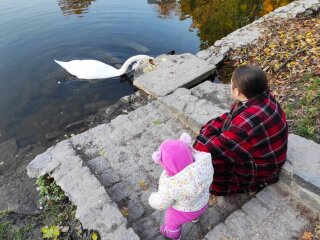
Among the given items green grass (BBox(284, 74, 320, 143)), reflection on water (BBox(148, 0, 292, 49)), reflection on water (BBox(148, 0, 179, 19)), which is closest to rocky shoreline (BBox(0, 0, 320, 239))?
green grass (BBox(284, 74, 320, 143))

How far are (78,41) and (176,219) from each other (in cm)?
721

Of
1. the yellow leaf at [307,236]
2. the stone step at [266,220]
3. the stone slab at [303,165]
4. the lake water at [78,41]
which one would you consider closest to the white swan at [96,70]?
the lake water at [78,41]

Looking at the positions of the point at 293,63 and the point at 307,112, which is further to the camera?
the point at 293,63

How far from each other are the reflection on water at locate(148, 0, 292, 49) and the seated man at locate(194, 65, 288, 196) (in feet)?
18.4

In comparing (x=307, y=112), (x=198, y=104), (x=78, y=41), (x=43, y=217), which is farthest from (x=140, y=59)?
(x=43, y=217)

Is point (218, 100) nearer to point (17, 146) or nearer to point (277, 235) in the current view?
point (277, 235)

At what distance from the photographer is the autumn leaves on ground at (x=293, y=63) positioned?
412 cm

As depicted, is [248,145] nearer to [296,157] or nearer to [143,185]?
[296,157]

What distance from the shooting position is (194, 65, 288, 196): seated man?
2691mm

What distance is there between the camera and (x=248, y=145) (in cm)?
280

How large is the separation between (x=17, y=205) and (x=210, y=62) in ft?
14.9

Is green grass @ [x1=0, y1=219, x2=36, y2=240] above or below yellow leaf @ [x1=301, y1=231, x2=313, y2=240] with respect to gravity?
below

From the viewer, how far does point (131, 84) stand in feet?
22.5

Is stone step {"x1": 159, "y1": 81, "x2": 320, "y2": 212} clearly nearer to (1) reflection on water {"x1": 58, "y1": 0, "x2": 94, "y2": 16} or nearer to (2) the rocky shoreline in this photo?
(2) the rocky shoreline
